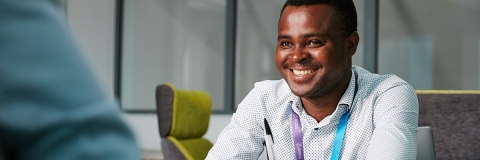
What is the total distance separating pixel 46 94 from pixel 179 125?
252 centimetres

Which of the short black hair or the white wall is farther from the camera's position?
the white wall

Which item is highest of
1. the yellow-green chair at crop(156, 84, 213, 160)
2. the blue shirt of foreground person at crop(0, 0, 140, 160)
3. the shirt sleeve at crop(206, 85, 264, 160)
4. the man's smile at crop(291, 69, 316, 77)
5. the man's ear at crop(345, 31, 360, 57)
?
the blue shirt of foreground person at crop(0, 0, 140, 160)

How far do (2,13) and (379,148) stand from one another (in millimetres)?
1250

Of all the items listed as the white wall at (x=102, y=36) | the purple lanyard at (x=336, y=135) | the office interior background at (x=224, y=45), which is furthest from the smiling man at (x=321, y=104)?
the white wall at (x=102, y=36)

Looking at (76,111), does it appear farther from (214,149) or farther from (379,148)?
(214,149)

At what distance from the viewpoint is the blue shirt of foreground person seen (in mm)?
269

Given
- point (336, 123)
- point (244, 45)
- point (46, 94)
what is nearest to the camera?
point (46, 94)

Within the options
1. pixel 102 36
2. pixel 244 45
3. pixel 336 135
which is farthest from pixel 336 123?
pixel 102 36

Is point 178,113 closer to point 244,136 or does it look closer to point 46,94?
point 244,136

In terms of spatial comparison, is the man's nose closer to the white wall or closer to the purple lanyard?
the purple lanyard

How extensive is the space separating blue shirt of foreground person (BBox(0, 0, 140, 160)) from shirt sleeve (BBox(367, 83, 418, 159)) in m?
1.20

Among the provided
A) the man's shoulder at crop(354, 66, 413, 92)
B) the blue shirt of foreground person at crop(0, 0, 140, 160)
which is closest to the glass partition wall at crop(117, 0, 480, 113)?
the man's shoulder at crop(354, 66, 413, 92)

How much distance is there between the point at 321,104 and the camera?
63.0 inches

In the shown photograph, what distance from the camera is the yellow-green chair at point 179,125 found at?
2.73m
